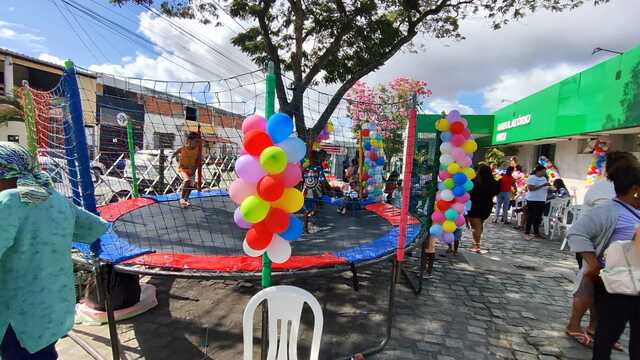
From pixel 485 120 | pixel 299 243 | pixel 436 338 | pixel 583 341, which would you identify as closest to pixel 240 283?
pixel 299 243

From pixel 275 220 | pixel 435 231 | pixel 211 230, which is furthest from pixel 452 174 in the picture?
pixel 211 230

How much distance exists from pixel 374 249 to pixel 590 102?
27.4 feet

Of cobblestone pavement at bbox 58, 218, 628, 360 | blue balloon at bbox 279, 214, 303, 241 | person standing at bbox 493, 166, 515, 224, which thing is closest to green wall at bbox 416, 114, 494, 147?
person standing at bbox 493, 166, 515, 224

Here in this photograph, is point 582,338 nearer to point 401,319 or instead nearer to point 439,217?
point 401,319

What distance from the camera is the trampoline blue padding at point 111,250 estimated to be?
2.41m

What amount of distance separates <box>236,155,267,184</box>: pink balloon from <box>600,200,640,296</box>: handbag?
2.10 meters

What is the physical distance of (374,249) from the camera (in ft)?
11.1

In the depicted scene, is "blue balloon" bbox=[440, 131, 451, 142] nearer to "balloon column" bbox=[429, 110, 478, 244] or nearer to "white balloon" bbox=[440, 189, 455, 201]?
"balloon column" bbox=[429, 110, 478, 244]

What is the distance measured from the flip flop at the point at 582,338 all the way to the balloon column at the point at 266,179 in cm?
291

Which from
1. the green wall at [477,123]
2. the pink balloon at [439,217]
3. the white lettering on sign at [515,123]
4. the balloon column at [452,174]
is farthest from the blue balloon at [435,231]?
the green wall at [477,123]

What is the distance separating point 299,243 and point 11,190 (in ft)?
9.73

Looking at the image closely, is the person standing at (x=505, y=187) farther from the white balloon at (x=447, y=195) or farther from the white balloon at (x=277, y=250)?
the white balloon at (x=277, y=250)

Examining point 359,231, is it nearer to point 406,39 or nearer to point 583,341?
point 583,341

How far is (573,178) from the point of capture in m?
10.5
